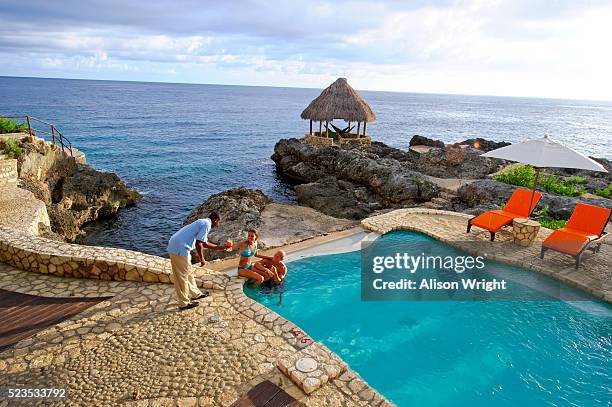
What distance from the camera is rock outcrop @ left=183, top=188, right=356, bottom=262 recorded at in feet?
46.5

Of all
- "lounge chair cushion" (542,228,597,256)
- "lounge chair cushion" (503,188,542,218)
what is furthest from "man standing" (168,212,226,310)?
"lounge chair cushion" (503,188,542,218)

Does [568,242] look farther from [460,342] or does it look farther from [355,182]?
[355,182]

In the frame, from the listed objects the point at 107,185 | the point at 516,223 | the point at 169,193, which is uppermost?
the point at 516,223

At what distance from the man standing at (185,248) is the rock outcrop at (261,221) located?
6.52 m

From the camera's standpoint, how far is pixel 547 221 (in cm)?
1291

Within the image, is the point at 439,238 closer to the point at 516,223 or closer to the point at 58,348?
the point at 516,223

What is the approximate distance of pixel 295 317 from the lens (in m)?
7.11

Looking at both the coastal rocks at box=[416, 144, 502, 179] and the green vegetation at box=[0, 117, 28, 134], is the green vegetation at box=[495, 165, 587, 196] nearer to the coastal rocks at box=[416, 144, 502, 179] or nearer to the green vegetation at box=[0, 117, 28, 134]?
the coastal rocks at box=[416, 144, 502, 179]

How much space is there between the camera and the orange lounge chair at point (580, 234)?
29.3 feet

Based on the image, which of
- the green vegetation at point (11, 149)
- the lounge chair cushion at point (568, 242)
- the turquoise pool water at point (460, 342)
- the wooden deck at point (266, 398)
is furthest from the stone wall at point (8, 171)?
the lounge chair cushion at point (568, 242)

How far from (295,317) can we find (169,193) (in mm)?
19980

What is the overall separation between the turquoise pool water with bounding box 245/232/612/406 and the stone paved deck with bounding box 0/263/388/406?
118 centimetres

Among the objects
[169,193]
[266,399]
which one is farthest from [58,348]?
[169,193]

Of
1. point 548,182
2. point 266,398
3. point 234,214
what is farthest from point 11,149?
point 548,182
